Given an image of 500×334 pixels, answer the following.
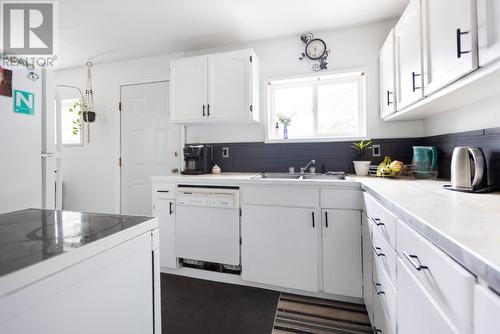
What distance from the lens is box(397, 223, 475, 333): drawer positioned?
1.74 feet

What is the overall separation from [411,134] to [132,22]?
2.85m

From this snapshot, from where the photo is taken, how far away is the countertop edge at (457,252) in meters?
0.45

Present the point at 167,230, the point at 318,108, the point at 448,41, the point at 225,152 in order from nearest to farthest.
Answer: the point at 448,41
the point at 167,230
the point at 318,108
the point at 225,152

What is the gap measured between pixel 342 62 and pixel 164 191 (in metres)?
2.15

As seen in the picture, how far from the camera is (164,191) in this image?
2.25 metres

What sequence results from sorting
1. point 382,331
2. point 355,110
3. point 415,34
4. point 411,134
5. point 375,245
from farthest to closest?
point 355,110 < point 411,134 < point 415,34 < point 375,245 < point 382,331

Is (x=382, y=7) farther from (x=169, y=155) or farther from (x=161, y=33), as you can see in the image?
(x=169, y=155)

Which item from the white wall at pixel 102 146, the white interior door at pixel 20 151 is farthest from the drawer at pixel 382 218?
the white wall at pixel 102 146

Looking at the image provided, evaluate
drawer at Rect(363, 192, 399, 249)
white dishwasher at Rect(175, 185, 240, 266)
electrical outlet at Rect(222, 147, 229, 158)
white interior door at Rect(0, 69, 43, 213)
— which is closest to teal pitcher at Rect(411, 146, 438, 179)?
drawer at Rect(363, 192, 399, 249)

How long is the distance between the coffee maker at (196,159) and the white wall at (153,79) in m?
0.30

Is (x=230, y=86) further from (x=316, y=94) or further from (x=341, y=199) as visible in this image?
(x=341, y=199)

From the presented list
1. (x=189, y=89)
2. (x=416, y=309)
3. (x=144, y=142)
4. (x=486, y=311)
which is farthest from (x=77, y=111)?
(x=486, y=311)

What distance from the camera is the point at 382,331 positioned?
3.97 ft

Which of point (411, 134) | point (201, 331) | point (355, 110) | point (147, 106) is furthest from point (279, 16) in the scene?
point (201, 331)
